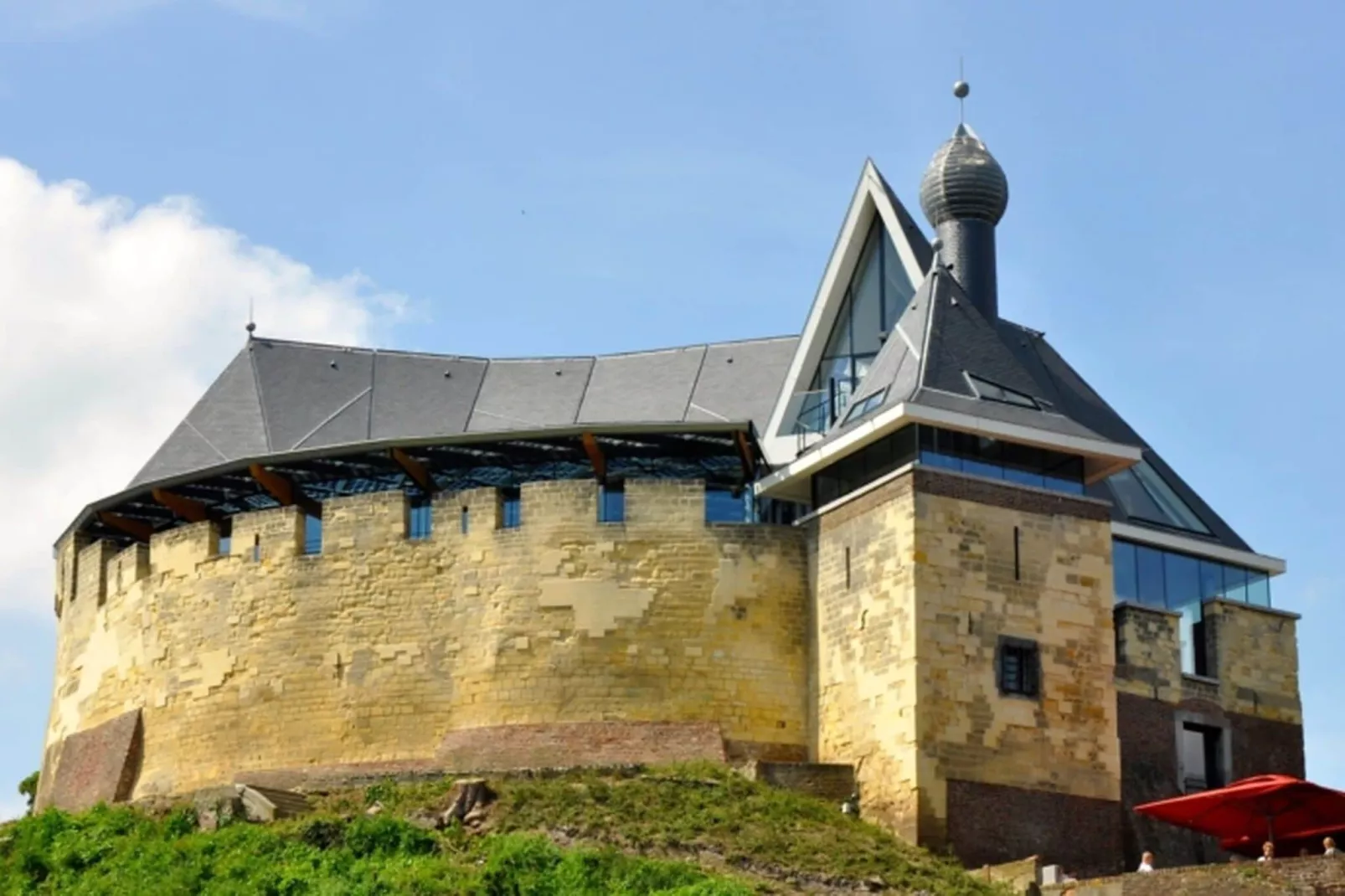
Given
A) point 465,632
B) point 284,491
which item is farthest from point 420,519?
point 284,491

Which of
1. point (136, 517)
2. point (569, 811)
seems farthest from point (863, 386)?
point (136, 517)

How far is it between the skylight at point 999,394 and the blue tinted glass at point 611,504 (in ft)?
23.2

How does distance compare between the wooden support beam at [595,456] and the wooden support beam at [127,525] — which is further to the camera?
the wooden support beam at [127,525]

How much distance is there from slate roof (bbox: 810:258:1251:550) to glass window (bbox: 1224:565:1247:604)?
1.62 feet

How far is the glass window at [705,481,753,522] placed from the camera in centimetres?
5419

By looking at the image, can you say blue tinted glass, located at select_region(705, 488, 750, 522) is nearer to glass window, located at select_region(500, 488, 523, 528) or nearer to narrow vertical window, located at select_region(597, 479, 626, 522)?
narrow vertical window, located at select_region(597, 479, 626, 522)

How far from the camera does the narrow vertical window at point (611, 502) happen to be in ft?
176

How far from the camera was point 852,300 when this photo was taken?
5653cm

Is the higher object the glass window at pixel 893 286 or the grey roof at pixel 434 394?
the glass window at pixel 893 286

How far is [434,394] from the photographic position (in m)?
60.2

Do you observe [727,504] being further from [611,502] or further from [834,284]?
[834,284]

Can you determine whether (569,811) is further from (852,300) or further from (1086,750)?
(852,300)

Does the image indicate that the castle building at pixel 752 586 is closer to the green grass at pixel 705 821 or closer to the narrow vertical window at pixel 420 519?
the narrow vertical window at pixel 420 519

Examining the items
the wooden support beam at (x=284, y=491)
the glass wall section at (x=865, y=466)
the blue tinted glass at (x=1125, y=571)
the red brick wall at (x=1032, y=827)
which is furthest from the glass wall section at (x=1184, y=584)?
the wooden support beam at (x=284, y=491)
